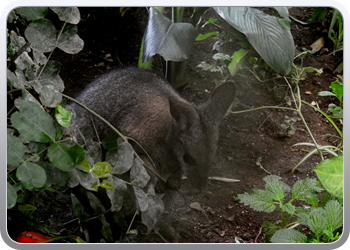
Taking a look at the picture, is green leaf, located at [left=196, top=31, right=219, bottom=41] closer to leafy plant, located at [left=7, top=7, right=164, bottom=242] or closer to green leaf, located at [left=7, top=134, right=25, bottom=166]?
leafy plant, located at [left=7, top=7, right=164, bottom=242]

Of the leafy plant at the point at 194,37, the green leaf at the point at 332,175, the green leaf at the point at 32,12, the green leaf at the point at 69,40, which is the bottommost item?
the green leaf at the point at 332,175

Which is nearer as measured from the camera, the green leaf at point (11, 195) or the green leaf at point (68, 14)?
the green leaf at point (11, 195)

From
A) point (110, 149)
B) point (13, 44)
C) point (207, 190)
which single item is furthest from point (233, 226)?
point (13, 44)

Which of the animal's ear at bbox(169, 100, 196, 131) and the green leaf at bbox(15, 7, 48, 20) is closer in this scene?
the green leaf at bbox(15, 7, 48, 20)

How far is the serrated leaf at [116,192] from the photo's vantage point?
1.59m

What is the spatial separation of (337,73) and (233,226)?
0.76m

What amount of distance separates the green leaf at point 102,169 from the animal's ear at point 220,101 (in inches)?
23.9

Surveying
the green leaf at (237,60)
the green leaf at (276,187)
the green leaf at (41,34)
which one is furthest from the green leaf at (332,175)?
the green leaf at (41,34)

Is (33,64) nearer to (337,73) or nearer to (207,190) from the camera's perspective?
(207,190)

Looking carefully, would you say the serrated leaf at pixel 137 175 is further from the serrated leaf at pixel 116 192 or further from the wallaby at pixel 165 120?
the wallaby at pixel 165 120

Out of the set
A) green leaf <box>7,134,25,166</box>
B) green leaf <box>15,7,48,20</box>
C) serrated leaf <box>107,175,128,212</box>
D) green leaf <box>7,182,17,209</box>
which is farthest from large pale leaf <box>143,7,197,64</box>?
green leaf <box>7,182,17,209</box>

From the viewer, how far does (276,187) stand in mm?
1768

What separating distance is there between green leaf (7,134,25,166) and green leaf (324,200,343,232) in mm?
1147

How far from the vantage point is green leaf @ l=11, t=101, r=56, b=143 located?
1412 millimetres
